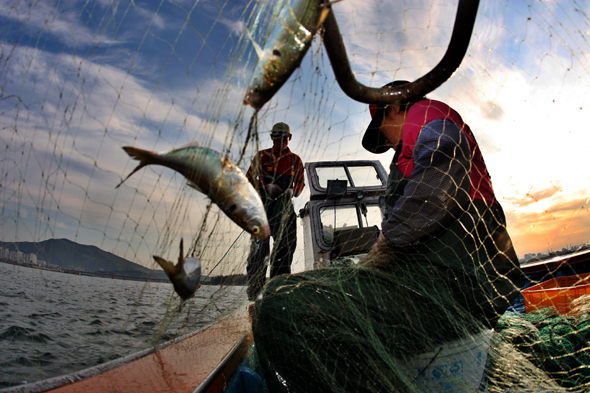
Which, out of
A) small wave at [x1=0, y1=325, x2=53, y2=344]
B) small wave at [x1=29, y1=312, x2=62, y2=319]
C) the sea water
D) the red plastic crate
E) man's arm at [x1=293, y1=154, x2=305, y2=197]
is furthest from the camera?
small wave at [x1=29, y1=312, x2=62, y2=319]

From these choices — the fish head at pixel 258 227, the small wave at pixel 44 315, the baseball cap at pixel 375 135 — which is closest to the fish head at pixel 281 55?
the fish head at pixel 258 227

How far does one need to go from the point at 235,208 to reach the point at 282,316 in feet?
2.66

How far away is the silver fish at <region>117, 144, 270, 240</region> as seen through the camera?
1.40m

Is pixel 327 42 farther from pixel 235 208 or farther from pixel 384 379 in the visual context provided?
pixel 384 379

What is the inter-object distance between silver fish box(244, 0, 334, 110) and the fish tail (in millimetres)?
587

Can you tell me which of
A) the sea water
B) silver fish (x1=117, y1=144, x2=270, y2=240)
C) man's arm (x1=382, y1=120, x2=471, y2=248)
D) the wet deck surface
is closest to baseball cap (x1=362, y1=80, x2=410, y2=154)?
man's arm (x1=382, y1=120, x2=471, y2=248)

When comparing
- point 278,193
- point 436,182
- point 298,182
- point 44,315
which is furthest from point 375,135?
point 44,315

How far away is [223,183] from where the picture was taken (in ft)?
4.58

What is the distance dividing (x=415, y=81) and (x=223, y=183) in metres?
1.49

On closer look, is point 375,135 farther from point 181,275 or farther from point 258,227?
point 181,275

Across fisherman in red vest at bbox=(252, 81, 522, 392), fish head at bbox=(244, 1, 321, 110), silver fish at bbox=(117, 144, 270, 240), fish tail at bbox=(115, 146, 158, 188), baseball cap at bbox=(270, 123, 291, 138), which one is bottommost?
fisherman in red vest at bbox=(252, 81, 522, 392)

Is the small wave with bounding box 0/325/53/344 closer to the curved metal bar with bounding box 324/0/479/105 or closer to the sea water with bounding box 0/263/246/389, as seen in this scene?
the sea water with bounding box 0/263/246/389

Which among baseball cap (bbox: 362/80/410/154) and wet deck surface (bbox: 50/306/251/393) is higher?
baseball cap (bbox: 362/80/410/154)

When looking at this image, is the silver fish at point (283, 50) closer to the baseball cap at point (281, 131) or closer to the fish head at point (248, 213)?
the fish head at point (248, 213)
